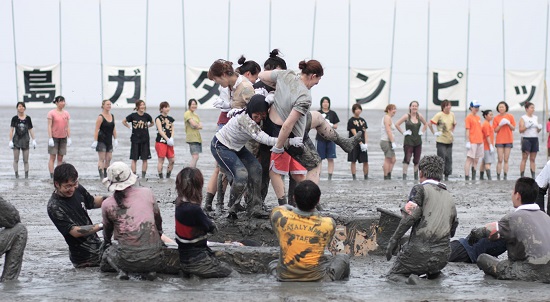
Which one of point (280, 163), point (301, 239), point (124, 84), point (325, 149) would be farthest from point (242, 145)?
point (124, 84)

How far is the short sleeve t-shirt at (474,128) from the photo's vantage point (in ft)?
66.8

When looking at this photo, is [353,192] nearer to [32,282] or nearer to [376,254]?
[376,254]

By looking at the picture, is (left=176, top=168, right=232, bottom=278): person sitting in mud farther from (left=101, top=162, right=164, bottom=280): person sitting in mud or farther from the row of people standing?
the row of people standing

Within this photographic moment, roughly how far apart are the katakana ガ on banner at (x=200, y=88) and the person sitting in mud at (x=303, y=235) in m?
17.5

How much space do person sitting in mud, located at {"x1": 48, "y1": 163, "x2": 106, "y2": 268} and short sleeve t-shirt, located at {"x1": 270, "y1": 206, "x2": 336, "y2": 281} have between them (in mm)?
1811

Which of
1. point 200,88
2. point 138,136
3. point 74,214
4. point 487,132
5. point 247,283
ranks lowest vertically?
point 247,283

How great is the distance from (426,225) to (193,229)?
83.2 inches

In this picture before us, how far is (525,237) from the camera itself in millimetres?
8367

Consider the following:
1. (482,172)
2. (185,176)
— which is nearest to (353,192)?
(482,172)

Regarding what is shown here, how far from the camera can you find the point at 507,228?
Result: 8438mm

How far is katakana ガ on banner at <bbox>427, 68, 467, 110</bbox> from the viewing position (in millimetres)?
25703

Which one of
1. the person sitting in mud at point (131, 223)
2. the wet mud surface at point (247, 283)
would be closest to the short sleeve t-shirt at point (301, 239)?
Answer: the wet mud surface at point (247, 283)

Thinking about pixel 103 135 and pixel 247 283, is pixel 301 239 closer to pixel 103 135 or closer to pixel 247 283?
pixel 247 283

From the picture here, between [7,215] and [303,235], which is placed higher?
[7,215]
